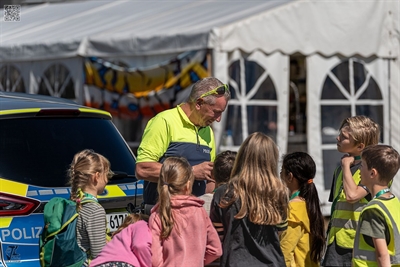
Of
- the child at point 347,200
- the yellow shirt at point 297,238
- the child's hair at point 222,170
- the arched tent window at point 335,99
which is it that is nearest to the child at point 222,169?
the child's hair at point 222,170

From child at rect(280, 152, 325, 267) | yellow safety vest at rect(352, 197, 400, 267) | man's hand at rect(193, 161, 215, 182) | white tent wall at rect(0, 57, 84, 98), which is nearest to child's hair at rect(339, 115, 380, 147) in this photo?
child at rect(280, 152, 325, 267)

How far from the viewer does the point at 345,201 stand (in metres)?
5.02

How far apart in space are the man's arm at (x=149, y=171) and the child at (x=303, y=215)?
35.1 inches

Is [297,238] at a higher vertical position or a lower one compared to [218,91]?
lower

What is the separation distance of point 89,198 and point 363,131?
1.77 meters

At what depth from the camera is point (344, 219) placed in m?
5.01

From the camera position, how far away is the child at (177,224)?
422cm

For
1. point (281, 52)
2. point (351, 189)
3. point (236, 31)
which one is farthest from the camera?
point (281, 52)

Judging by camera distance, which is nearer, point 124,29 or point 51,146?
point 51,146

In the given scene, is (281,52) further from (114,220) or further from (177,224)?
(177,224)

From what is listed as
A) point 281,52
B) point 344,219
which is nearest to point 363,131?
point 344,219

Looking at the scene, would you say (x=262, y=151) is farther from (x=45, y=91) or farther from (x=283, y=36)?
(x=45, y=91)

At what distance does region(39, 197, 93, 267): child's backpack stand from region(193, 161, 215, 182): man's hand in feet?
2.79

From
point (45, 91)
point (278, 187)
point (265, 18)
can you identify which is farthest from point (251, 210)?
point (45, 91)
